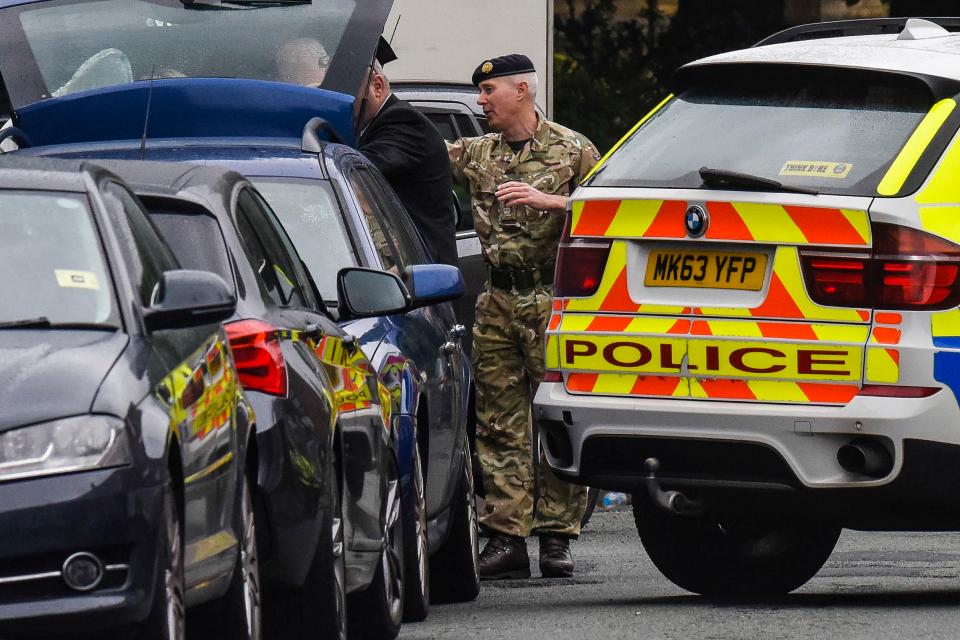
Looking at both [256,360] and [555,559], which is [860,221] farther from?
[555,559]

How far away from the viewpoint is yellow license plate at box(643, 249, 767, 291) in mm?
8258

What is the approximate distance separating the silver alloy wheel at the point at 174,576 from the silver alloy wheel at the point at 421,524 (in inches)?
115

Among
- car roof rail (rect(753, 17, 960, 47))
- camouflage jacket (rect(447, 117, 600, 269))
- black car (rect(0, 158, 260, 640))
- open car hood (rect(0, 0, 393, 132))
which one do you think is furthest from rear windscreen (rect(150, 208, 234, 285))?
camouflage jacket (rect(447, 117, 600, 269))

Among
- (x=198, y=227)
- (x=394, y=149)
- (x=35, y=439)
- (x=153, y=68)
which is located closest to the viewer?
(x=35, y=439)

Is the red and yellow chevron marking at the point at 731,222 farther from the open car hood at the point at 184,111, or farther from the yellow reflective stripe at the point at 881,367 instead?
the open car hood at the point at 184,111

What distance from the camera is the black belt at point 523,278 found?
1128 cm

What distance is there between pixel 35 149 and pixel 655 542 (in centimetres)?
259

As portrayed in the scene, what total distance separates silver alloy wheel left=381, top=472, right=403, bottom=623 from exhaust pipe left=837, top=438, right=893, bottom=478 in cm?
141

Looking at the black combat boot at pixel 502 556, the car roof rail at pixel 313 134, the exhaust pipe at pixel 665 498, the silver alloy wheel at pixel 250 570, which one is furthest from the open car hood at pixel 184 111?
the silver alloy wheel at pixel 250 570

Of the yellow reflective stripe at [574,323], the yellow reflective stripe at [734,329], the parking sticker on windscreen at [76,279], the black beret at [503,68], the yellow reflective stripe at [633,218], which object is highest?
the parking sticker on windscreen at [76,279]

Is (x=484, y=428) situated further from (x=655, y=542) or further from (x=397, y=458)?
(x=397, y=458)

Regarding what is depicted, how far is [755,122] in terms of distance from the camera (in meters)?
8.59

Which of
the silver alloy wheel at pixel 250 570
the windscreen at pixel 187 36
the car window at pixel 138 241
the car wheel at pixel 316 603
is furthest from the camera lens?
the windscreen at pixel 187 36

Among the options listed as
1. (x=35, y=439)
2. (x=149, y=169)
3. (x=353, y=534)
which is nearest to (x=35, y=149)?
(x=149, y=169)
